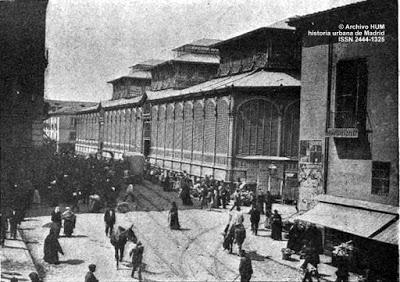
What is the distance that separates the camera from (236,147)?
103ft

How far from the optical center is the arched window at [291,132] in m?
30.8

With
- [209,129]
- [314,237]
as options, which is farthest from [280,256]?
[209,129]

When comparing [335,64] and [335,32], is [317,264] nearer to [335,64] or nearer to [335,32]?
[335,64]

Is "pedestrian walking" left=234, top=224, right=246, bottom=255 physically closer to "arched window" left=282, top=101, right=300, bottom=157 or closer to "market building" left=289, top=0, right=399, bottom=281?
"market building" left=289, top=0, right=399, bottom=281

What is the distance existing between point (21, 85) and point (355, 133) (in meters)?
22.9

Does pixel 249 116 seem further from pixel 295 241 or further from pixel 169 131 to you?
pixel 295 241

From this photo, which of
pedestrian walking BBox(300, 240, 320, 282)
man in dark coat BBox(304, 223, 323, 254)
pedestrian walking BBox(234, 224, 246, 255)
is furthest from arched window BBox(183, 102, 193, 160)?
pedestrian walking BBox(300, 240, 320, 282)

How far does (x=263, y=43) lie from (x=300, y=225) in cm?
2068

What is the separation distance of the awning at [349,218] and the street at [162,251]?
6.84ft

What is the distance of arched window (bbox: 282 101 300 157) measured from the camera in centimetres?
3083

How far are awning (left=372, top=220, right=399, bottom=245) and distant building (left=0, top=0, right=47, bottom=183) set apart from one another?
63.4 ft

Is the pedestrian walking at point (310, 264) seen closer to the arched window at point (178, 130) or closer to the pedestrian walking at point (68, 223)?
the pedestrian walking at point (68, 223)

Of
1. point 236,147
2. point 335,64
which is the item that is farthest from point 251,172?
point 335,64

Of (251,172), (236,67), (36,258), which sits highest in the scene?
(236,67)
